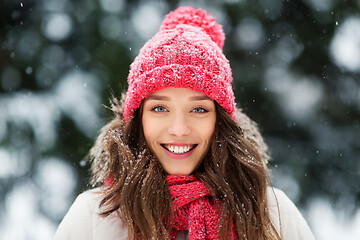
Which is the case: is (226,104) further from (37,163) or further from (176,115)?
(37,163)

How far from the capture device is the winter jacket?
169 centimetres

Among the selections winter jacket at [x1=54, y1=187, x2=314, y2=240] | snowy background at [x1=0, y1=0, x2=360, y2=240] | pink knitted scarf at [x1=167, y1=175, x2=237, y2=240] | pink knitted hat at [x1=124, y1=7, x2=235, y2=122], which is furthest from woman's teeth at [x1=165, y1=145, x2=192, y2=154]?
snowy background at [x1=0, y1=0, x2=360, y2=240]

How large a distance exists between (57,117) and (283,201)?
62.4 inches

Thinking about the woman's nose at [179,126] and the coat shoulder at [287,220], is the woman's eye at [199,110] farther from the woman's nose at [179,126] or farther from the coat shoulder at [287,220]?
the coat shoulder at [287,220]

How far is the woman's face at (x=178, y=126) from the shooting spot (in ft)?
5.37

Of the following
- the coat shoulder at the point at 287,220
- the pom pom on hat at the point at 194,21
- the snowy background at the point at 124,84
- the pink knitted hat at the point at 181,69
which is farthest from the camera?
the snowy background at the point at 124,84

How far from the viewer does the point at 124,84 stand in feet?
8.26

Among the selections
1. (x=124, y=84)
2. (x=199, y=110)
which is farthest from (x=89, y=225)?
(x=124, y=84)

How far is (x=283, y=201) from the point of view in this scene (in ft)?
6.24

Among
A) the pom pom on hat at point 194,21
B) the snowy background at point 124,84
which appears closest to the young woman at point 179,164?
the pom pom on hat at point 194,21

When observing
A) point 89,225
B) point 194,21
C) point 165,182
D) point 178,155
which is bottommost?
point 89,225

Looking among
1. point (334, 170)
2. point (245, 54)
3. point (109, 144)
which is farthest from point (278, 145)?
point (109, 144)

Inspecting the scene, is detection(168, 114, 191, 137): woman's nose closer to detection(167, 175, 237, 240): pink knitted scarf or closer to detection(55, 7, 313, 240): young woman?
detection(55, 7, 313, 240): young woman

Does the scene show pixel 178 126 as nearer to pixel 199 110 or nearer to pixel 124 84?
pixel 199 110
